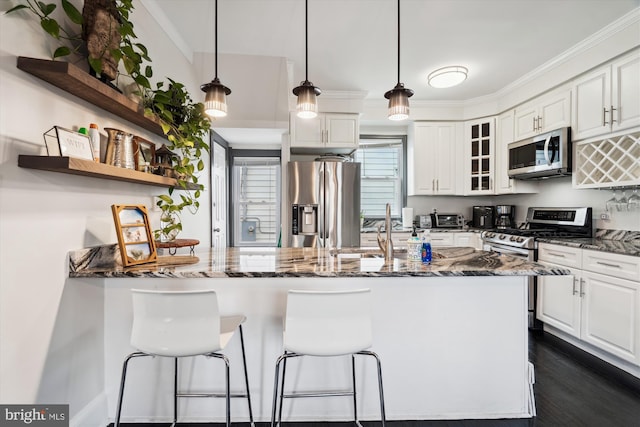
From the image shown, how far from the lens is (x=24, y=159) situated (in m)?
1.14

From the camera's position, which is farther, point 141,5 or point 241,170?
point 241,170

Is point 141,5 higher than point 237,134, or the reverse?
point 141,5

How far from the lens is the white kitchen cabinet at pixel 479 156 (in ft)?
12.7

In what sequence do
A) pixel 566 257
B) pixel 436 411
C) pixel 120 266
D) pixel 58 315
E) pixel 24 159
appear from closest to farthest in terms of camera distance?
pixel 24 159
pixel 58 315
pixel 120 266
pixel 436 411
pixel 566 257

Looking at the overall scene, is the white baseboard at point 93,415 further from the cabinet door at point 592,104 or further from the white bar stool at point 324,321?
the cabinet door at point 592,104

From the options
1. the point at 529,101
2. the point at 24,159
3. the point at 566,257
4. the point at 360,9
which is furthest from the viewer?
the point at 529,101

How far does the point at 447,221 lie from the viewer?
167 inches

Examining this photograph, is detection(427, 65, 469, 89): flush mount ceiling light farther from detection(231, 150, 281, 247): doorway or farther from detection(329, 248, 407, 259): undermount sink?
detection(231, 150, 281, 247): doorway

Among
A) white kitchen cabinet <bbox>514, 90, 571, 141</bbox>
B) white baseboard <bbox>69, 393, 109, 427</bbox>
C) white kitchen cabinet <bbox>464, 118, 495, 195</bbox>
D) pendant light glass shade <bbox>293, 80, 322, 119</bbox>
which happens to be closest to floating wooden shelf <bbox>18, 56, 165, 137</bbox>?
pendant light glass shade <bbox>293, 80, 322, 119</bbox>

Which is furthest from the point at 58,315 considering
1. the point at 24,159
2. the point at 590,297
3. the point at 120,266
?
the point at 590,297

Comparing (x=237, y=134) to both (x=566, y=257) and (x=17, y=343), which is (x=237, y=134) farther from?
(x=566, y=257)

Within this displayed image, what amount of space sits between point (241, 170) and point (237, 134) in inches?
32.0

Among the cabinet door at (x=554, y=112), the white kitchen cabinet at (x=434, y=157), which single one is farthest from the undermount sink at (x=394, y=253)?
the white kitchen cabinet at (x=434, y=157)

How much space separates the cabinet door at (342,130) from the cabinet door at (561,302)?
239 cm
